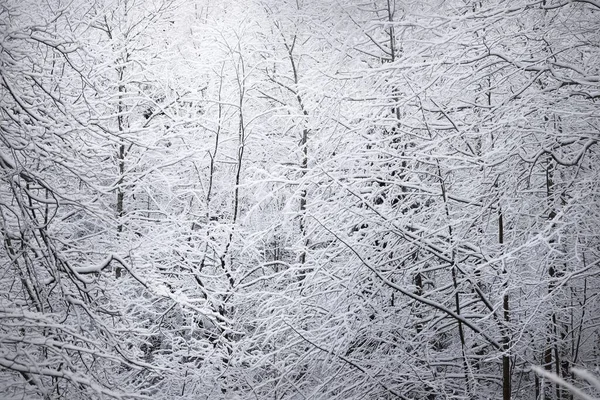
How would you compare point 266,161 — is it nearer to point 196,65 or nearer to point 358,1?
point 196,65

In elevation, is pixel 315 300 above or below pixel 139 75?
below

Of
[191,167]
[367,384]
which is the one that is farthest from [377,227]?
[191,167]

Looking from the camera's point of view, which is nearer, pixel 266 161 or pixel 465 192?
pixel 465 192

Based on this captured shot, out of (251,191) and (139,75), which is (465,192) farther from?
(139,75)

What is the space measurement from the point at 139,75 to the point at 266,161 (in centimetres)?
297

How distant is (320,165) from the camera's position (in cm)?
498

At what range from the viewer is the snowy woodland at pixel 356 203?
333 cm

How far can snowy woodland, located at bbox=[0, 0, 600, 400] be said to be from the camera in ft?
10.9

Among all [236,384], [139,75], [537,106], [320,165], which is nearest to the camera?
[537,106]

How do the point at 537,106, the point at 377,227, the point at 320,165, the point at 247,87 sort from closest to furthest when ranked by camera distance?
the point at 537,106, the point at 320,165, the point at 377,227, the point at 247,87

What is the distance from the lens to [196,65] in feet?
31.2

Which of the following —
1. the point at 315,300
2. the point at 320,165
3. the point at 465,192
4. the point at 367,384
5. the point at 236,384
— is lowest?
the point at 236,384

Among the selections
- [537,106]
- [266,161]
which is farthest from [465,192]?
[266,161]

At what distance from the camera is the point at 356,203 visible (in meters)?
5.39
